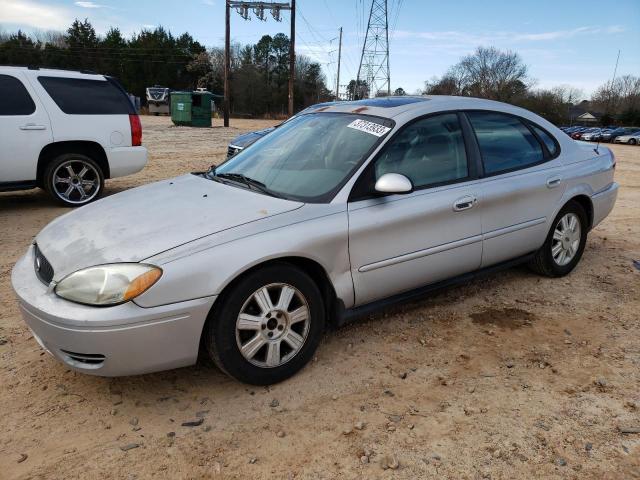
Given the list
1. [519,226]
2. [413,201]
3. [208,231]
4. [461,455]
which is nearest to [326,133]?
[413,201]

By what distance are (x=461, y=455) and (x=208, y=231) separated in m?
1.65

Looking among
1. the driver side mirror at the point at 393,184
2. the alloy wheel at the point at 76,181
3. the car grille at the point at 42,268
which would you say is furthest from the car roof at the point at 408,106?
the alloy wheel at the point at 76,181

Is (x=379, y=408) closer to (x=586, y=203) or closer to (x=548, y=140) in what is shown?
(x=548, y=140)

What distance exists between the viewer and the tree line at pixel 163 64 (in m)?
63.8

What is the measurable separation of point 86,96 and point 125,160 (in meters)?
1.00

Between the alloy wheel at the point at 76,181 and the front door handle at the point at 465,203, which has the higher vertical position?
the front door handle at the point at 465,203

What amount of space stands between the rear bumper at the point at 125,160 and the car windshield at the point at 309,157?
4.16 m

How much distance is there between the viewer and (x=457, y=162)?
3.68m

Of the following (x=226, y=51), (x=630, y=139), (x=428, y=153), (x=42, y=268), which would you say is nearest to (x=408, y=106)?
(x=428, y=153)

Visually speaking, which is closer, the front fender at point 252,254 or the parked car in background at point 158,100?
the front fender at point 252,254

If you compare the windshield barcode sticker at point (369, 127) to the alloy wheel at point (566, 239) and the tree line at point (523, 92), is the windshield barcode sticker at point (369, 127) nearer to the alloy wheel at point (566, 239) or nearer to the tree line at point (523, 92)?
the alloy wheel at point (566, 239)

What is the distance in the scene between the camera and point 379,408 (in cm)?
274

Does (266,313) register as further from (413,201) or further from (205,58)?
(205,58)

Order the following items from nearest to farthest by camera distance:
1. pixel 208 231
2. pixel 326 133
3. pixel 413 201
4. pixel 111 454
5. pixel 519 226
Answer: pixel 111 454
pixel 208 231
pixel 413 201
pixel 326 133
pixel 519 226
